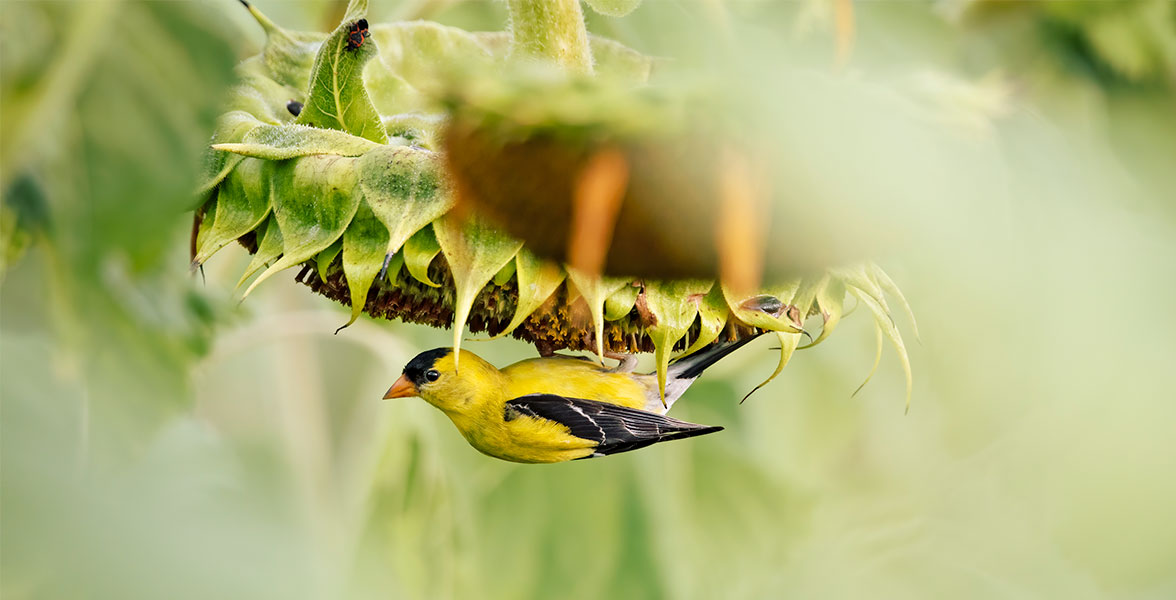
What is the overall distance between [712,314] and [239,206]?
1.10ft

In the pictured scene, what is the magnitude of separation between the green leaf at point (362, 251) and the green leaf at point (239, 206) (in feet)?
0.23

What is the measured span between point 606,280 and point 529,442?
1.25 ft

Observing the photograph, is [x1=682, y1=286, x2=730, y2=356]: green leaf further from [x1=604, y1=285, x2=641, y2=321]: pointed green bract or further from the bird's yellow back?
the bird's yellow back

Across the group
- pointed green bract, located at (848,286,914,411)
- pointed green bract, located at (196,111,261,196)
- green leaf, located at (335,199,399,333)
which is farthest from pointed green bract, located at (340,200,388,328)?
pointed green bract, located at (848,286,914,411)

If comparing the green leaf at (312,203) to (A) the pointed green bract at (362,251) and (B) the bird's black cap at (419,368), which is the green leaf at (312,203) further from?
(B) the bird's black cap at (419,368)

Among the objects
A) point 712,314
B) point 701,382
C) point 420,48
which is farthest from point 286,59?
point 701,382

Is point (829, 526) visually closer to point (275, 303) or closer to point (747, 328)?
point (275, 303)

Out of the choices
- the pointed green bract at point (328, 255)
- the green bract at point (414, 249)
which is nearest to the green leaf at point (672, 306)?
the green bract at point (414, 249)

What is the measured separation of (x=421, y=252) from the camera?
70 cm

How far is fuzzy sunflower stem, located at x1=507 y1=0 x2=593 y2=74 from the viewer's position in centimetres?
80

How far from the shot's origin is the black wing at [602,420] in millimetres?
999

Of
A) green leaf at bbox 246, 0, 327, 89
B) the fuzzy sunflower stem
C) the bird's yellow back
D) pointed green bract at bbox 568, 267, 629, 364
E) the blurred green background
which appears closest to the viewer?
the blurred green background

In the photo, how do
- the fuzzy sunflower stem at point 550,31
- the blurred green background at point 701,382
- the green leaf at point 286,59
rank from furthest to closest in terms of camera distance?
the green leaf at point 286,59 < the fuzzy sunflower stem at point 550,31 < the blurred green background at point 701,382

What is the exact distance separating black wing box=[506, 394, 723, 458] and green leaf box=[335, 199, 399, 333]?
1.12 feet
